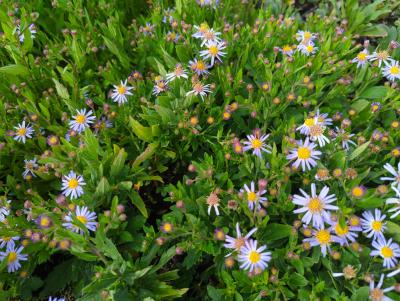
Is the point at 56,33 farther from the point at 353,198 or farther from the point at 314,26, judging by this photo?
the point at 353,198

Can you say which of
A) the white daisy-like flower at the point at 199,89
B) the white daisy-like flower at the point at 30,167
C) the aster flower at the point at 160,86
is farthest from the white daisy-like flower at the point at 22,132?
the white daisy-like flower at the point at 199,89

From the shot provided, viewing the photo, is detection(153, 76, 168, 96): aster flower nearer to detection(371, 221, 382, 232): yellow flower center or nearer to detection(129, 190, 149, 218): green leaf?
detection(129, 190, 149, 218): green leaf

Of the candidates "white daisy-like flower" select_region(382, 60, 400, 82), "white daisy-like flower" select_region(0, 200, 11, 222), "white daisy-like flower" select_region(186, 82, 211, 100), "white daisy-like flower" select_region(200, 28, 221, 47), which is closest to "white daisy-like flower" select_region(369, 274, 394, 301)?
"white daisy-like flower" select_region(186, 82, 211, 100)

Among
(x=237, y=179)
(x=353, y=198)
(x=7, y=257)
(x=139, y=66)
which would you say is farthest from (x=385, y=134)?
(x=7, y=257)

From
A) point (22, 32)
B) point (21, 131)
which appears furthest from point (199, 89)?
point (22, 32)

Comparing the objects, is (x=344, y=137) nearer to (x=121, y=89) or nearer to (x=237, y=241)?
(x=237, y=241)

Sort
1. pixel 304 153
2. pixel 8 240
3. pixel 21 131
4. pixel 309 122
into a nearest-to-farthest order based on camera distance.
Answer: pixel 304 153 < pixel 8 240 < pixel 309 122 < pixel 21 131
